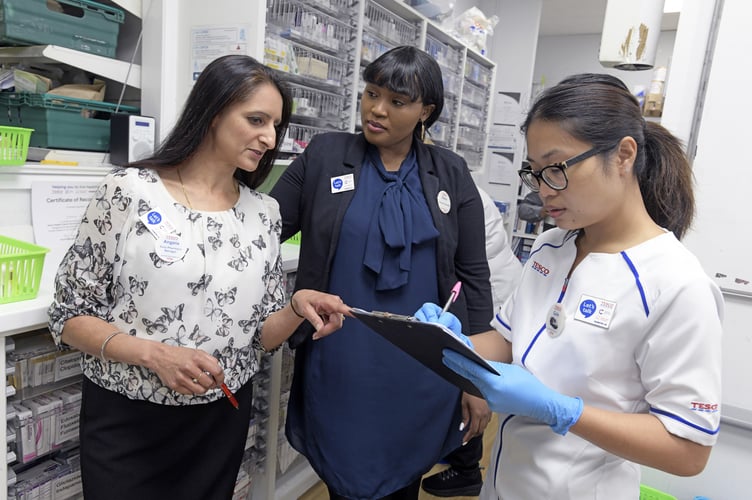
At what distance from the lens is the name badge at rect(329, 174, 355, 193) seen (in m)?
1.46

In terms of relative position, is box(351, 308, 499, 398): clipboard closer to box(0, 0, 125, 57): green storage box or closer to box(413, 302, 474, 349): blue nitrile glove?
box(413, 302, 474, 349): blue nitrile glove

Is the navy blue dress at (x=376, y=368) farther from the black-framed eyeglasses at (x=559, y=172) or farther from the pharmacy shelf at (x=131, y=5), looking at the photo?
the pharmacy shelf at (x=131, y=5)

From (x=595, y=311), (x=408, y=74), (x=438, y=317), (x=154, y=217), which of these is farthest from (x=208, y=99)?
(x=595, y=311)

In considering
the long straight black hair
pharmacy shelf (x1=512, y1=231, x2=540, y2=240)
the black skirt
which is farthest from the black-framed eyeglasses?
pharmacy shelf (x1=512, y1=231, x2=540, y2=240)

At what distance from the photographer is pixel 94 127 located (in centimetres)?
195

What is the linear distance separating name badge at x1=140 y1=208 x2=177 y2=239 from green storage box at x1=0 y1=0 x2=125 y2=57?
107cm

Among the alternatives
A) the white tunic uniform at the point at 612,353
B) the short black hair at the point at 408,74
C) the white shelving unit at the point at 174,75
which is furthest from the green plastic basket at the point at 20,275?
the white tunic uniform at the point at 612,353

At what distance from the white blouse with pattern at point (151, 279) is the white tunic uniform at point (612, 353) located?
0.65m

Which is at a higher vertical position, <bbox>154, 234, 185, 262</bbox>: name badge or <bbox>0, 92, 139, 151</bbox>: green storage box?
<bbox>0, 92, 139, 151</bbox>: green storage box

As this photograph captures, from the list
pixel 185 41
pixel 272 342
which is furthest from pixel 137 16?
pixel 272 342

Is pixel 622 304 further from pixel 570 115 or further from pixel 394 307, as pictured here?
pixel 394 307

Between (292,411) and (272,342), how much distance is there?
1.28 feet

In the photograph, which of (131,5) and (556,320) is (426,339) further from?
(131,5)

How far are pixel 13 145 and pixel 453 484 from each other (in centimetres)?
219
